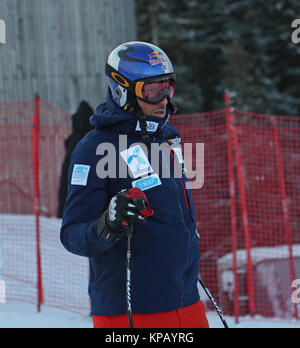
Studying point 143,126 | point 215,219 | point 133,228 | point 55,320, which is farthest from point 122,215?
point 215,219

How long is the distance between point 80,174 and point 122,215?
364 mm

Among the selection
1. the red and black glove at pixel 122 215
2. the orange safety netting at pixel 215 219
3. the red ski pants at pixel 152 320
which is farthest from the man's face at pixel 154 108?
the orange safety netting at pixel 215 219

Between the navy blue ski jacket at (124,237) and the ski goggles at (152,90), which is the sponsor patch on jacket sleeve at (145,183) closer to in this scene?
the navy blue ski jacket at (124,237)

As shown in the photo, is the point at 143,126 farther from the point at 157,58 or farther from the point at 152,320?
the point at 152,320

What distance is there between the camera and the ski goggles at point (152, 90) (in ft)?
9.29

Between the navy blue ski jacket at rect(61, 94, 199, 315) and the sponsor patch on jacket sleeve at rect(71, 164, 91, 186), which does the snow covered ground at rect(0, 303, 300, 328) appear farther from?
the sponsor patch on jacket sleeve at rect(71, 164, 91, 186)

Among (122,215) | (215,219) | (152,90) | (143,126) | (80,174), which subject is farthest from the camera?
(215,219)

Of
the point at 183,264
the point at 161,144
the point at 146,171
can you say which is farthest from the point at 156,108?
the point at 183,264

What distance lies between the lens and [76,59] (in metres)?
12.5

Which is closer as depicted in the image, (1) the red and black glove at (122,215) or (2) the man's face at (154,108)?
(1) the red and black glove at (122,215)

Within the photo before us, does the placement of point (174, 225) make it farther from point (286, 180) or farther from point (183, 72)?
point (183, 72)

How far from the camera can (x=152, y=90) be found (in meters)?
2.87

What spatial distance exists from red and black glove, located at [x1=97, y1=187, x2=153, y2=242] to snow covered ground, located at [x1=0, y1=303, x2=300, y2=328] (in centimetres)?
461

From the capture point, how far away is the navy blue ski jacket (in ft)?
8.55
